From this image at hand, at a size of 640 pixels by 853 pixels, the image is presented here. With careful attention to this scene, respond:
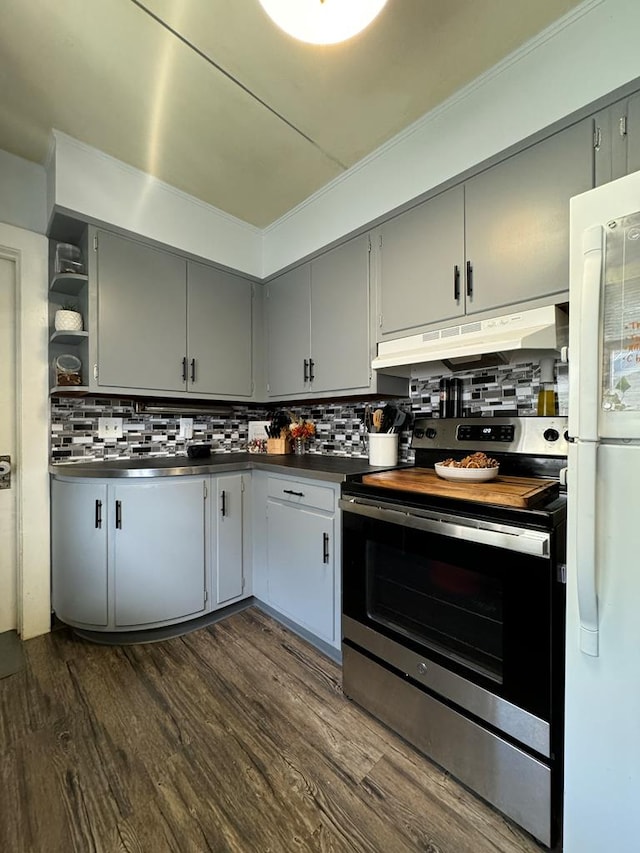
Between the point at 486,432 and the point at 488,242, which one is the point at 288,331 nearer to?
the point at 488,242

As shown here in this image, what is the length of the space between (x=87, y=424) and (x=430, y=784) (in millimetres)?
2461

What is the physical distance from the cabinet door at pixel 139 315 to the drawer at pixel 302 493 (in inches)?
35.4

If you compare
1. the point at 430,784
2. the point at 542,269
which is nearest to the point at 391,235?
the point at 542,269

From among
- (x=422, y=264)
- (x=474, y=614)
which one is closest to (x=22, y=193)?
(x=422, y=264)

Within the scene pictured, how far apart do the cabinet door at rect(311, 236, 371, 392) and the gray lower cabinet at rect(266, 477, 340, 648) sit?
689 millimetres

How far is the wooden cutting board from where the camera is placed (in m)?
1.15

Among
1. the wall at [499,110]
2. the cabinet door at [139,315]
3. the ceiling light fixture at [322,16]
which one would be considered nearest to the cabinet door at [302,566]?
the cabinet door at [139,315]

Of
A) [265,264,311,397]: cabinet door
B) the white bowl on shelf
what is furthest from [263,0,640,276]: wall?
the white bowl on shelf

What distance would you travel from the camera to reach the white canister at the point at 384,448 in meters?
2.04

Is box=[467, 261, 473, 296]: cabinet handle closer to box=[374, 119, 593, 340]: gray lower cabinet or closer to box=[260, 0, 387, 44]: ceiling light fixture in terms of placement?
box=[374, 119, 593, 340]: gray lower cabinet

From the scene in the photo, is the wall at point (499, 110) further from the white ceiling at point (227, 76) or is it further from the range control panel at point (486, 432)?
the range control panel at point (486, 432)

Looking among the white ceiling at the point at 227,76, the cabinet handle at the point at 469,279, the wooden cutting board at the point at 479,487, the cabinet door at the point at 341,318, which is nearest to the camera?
the wooden cutting board at the point at 479,487

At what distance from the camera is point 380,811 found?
45.3 inches

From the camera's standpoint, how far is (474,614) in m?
1.21
